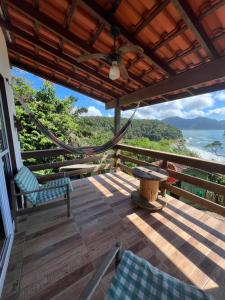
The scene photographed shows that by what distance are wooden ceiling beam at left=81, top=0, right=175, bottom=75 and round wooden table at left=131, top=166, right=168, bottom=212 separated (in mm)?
1565

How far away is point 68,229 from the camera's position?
5.83 ft

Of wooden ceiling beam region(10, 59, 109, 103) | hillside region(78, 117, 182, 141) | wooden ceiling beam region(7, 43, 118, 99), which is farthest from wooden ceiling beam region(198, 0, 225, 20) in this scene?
hillside region(78, 117, 182, 141)

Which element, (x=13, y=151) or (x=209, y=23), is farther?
(x=13, y=151)

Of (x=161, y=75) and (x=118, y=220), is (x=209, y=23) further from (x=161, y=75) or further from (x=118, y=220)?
(x=118, y=220)

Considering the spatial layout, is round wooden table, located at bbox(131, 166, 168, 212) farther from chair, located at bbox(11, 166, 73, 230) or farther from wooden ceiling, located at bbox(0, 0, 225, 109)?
wooden ceiling, located at bbox(0, 0, 225, 109)

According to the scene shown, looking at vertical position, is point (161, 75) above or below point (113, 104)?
above

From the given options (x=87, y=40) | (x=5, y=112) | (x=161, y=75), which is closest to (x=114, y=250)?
(x=5, y=112)

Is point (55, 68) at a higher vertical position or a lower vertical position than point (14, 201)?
higher

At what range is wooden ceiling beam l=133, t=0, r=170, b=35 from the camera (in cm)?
134

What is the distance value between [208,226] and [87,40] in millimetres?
2968

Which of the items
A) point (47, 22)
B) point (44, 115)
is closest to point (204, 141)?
point (44, 115)

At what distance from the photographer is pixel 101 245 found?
1558mm

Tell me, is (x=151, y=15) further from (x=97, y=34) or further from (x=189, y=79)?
(x=189, y=79)

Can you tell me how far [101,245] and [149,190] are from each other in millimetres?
1084
